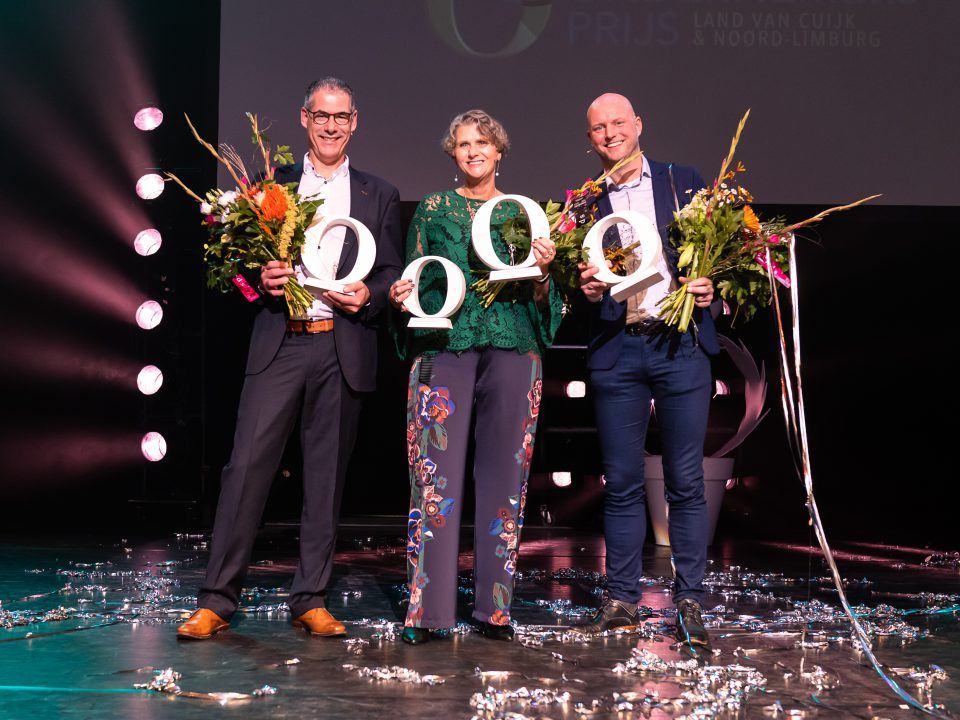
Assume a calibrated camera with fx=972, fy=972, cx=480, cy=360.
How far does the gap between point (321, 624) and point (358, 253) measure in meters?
1.06

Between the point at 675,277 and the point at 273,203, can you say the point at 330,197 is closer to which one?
the point at 273,203

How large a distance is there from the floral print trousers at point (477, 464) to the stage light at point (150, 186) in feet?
10.8

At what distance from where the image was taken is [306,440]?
285 centimetres

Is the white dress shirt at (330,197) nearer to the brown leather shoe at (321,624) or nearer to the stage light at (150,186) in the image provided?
the brown leather shoe at (321,624)

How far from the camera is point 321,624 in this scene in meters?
2.72

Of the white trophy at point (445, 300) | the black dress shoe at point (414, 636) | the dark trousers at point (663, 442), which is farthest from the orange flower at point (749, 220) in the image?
the black dress shoe at point (414, 636)

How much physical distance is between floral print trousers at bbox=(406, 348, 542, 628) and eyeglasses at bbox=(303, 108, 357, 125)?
76cm

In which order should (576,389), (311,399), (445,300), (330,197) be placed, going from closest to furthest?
1. (445,300)
2. (311,399)
3. (330,197)
4. (576,389)

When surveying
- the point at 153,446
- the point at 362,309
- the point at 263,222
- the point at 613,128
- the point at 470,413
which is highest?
the point at 613,128

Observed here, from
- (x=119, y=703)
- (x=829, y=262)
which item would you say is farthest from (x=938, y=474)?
(x=119, y=703)

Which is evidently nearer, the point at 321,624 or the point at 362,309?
the point at 321,624

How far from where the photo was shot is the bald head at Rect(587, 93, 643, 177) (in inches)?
113

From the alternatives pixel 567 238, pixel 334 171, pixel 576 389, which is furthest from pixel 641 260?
pixel 576 389

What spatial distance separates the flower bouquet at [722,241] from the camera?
8.75ft
